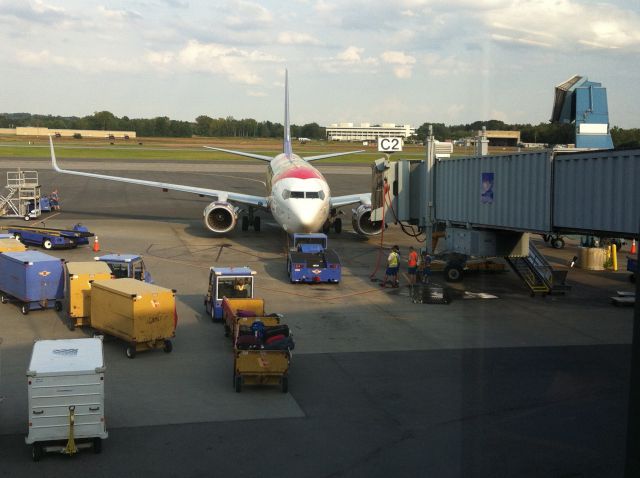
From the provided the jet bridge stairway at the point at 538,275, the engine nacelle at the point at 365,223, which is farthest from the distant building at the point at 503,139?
the engine nacelle at the point at 365,223

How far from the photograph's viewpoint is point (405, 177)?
111ft

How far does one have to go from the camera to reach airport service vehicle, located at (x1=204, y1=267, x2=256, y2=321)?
2358 centimetres

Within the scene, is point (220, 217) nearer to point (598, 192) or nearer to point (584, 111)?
point (584, 111)

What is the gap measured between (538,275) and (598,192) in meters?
8.26

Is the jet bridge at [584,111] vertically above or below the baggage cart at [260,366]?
above

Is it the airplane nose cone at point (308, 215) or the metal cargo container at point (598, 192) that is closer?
the metal cargo container at point (598, 192)

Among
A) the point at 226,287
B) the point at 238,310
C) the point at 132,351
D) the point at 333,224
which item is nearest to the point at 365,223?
the point at 333,224

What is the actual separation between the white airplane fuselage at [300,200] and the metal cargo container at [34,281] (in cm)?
1357

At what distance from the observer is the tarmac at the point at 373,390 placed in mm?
13109

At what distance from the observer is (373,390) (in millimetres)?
17078

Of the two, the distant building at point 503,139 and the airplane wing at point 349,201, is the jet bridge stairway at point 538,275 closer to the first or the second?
the distant building at point 503,139

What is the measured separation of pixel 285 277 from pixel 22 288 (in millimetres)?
11147

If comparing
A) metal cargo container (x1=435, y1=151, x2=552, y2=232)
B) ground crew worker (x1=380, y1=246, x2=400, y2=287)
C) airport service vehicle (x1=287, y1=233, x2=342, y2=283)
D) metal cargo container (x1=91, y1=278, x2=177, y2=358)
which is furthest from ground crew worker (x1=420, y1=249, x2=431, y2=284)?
metal cargo container (x1=91, y1=278, x2=177, y2=358)

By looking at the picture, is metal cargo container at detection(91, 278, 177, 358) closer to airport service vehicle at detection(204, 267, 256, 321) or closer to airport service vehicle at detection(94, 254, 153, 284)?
airport service vehicle at detection(204, 267, 256, 321)
